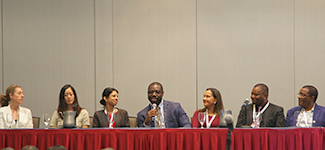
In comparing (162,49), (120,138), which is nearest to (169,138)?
(120,138)

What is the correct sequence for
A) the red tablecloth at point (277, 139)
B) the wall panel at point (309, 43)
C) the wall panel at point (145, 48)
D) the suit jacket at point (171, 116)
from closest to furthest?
the red tablecloth at point (277, 139)
the suit jacket at point (171, 116)
the wall panel at point (309, 43)
the wall panel at point (145, 48)

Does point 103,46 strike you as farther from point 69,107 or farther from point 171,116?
point 171,116

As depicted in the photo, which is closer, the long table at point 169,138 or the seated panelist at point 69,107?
the long table at point 169,138

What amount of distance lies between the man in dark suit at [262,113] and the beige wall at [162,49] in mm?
1256

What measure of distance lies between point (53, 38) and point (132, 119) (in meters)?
2.18

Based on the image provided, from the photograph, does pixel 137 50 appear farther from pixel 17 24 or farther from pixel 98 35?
pixel 17 24

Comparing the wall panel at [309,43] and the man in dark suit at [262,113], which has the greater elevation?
the wall panel at [309,43]

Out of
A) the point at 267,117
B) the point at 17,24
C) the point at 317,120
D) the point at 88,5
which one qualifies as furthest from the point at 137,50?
the point at 317,120

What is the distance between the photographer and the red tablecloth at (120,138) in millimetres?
3656

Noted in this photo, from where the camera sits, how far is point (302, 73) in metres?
6.14

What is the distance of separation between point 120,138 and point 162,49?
2.79 metres

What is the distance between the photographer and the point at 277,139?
3.63 meters

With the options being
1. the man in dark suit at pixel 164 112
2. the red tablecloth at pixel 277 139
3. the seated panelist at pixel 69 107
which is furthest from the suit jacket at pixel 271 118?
the seated panelist at pixel 69 107

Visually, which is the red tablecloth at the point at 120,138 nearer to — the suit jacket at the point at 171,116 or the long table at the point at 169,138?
the long table at the point at 169,138
